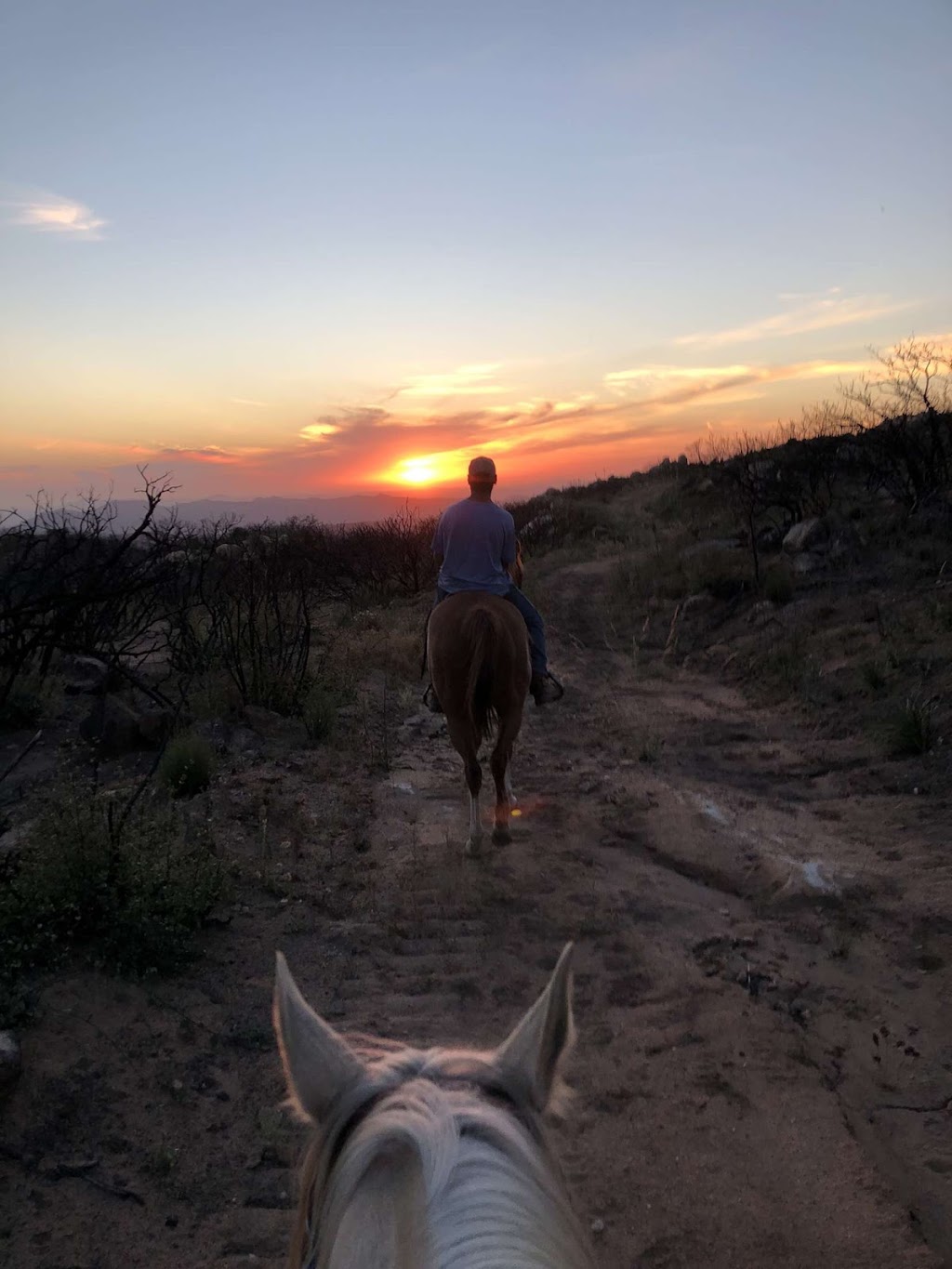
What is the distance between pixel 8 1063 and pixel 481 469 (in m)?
4.43

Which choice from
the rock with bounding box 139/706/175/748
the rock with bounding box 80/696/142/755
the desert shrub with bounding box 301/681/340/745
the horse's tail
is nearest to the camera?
the horse's tail

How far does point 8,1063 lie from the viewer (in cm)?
291

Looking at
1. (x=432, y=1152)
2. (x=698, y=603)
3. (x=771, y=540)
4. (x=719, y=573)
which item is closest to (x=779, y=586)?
(x=698, y=603)

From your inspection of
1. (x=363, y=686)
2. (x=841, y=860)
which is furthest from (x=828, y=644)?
(x=363, y=686)

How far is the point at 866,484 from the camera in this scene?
16141 mm

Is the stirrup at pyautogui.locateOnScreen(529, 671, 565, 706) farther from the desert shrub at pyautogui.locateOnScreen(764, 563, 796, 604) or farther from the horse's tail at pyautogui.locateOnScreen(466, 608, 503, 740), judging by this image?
the desert shrub at pyautogui.locateOnScreen(764, 563, 796, 604)

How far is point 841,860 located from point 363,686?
566 cm

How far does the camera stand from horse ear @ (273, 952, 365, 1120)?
1242 millimetres

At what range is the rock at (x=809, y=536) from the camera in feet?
42.0

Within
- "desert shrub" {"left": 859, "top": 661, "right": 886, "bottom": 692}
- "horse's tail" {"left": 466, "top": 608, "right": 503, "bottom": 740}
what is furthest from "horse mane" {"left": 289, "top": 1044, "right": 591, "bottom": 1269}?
"desert shrub" {"left": 859, "top": 661, "right": 886, "bottom": 692}

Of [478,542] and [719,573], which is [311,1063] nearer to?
[478,542]

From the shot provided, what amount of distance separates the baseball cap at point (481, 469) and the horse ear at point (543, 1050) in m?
4.91

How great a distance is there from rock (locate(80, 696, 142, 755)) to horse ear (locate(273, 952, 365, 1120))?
5.91m

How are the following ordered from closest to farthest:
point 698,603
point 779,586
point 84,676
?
point 84,676, point 779,586, point 698,603
